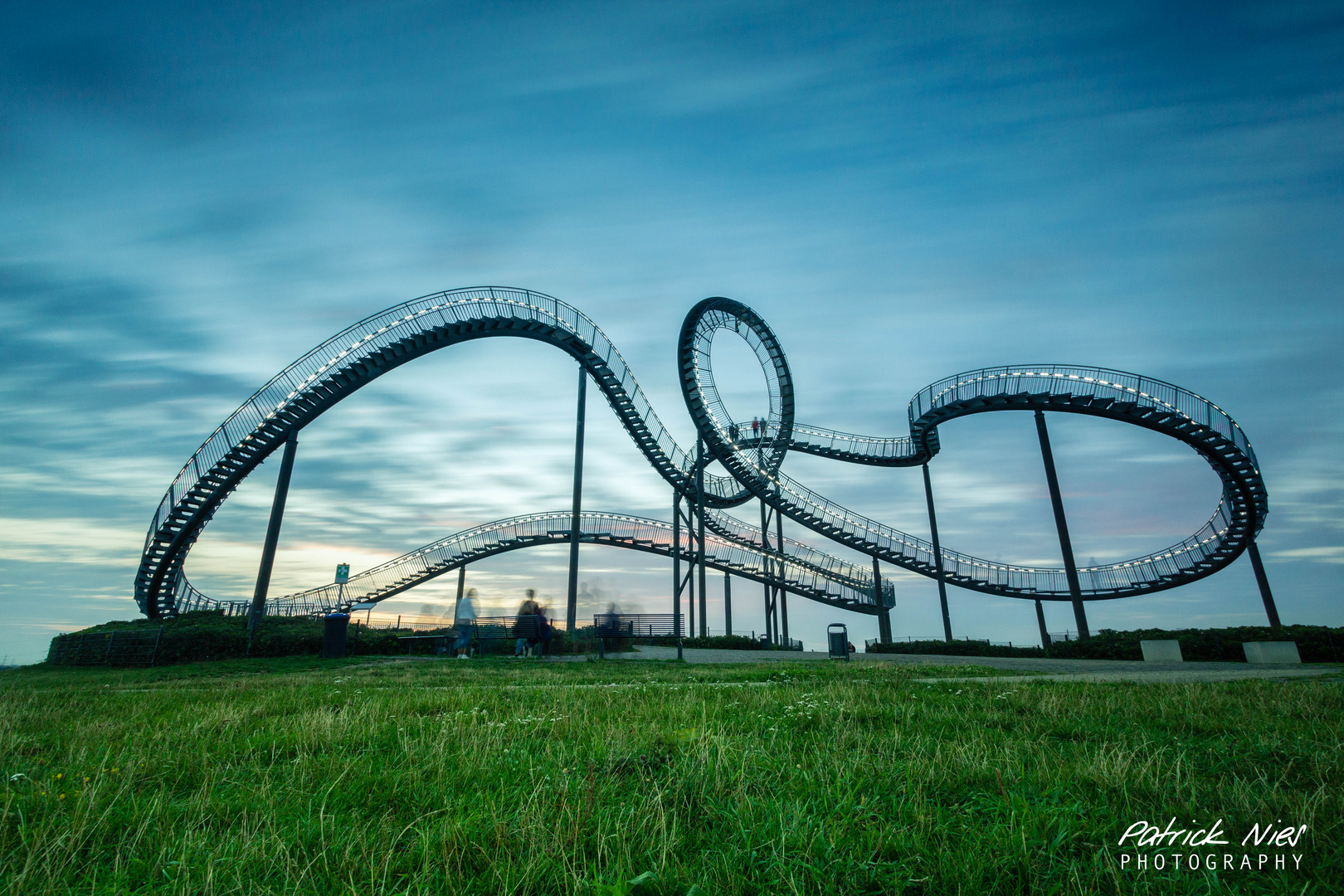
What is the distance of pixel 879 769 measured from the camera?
3168 mm

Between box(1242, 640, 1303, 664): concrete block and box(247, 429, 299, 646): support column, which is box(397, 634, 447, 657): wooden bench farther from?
box(1242, 640, 1303, 664): concrete block

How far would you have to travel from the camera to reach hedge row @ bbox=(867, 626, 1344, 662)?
66.0 ft

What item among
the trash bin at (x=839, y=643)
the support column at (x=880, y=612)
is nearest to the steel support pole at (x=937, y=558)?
the support column at (x=880, y=612)

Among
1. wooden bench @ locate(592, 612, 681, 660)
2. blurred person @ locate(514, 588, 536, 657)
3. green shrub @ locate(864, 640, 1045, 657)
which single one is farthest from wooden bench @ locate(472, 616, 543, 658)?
green shrub @ locate(864, 640, 1045, 657)

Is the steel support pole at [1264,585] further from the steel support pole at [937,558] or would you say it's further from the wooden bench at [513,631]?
the wooden bench at [513,631]

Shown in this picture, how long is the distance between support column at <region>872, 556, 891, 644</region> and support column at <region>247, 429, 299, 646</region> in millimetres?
28863

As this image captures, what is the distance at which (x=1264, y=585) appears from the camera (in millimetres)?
28031

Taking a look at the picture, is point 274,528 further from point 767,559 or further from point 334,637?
point 767,559

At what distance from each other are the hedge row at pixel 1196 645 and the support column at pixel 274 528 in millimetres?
27856

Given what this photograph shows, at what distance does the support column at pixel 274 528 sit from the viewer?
2281 centimetres

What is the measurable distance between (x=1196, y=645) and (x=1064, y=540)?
7.43m

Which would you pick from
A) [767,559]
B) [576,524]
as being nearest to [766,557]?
[767,559]

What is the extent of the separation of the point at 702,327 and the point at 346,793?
34.7 metres

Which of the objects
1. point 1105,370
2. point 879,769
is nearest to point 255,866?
point 879,769
